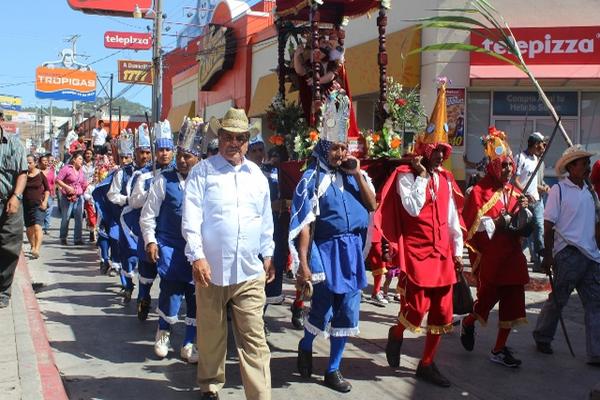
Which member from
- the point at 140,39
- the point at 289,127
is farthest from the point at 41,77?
the point at 289,127

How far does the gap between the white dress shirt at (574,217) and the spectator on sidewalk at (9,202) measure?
5.22 m

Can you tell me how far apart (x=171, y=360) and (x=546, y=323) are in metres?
3.37

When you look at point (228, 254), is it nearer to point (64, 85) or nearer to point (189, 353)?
point (189, 353)

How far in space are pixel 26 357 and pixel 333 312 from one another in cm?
255

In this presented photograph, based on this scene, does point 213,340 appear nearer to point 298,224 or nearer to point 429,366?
point 298,224

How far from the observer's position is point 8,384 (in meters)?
5.27

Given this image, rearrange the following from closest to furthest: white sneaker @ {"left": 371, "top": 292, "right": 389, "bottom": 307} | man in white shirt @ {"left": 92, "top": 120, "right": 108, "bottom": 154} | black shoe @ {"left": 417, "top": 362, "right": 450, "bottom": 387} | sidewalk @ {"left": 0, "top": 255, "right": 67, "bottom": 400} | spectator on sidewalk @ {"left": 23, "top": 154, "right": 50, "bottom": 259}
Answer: sidewalk @ {"left": 0, "top": 255, "right": 67, "bottom": 400} → black shoe @ {"left": 417, "top": 362, "right": 450, "bottom": 387} → white sneaker @ {"left": 371, "top": 292, "right": 389, "bottom": 307} → spectator on sidewalk @ {"left": 23, "top": 154, "right": 50, "bottom": 259} → man in white shirt @ {"left": 92, "top": 120, "right": 108, "bottom": 154}

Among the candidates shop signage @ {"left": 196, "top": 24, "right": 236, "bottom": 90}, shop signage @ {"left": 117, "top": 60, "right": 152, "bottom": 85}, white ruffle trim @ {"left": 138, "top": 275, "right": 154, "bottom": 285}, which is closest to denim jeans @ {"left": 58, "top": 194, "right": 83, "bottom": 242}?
white ruffle trim @ {"left": 138, "top": 275, "right": 154, "bottom": 285}

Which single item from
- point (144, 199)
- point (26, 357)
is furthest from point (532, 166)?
point (26, 357)

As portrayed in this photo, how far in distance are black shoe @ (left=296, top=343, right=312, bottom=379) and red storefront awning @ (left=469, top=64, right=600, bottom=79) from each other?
31.3 ft

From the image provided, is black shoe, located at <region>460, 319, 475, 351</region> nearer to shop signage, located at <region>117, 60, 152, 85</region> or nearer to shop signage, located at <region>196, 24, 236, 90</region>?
shop signage, located at <region>196, 24, 236, 90</region>

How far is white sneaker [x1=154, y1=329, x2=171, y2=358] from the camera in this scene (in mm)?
6133

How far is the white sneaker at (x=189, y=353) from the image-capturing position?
235 inches

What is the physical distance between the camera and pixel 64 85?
170 feet
